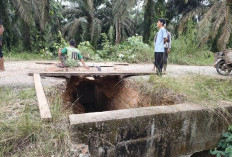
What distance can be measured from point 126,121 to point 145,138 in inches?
16.2

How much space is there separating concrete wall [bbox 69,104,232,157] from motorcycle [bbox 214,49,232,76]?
2.58 m

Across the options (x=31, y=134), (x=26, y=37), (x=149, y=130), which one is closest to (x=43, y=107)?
(x=31, y=134)

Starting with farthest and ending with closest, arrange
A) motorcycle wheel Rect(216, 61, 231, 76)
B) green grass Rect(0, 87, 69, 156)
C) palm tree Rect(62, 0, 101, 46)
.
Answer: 1. palm tree Rect(62, 0, 101, 46)
2. motorcycle wheel Rect(216, 61, 231, 76)
3. green grass Rect(0, 87, 69, 156)

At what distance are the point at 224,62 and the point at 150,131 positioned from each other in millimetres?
4045

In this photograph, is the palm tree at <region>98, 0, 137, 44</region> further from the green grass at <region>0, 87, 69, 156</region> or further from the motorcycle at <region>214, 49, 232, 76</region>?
the green grass at <region>0, 87, 69, 156</region>

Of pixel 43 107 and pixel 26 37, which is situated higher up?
pixel 26 37

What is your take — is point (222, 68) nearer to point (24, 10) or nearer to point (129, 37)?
point (129, 37)

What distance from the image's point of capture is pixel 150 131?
2.46 metres

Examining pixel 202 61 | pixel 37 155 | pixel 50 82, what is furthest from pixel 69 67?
pixel 202 61

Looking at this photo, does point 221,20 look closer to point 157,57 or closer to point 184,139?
point 157,57

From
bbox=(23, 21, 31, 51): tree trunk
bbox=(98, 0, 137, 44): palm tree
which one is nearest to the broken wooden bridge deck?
bbox=(23, 21, 31, 51): tree trunk

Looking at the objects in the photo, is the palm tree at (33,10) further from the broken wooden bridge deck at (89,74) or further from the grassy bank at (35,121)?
the grassy bank at (35,121)

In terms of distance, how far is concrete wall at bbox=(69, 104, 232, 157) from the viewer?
7.07ft

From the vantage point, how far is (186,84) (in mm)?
3602
